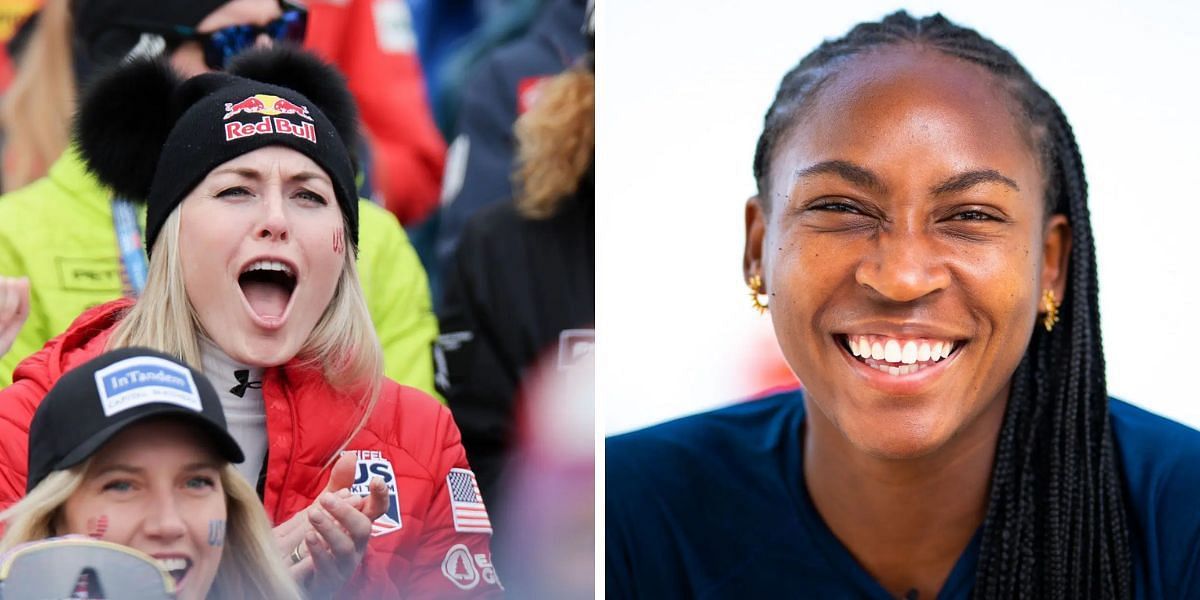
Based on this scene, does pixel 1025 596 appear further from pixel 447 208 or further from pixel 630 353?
pixel 447 208

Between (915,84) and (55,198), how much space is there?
5.80 ft

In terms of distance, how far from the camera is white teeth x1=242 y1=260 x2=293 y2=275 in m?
2.93

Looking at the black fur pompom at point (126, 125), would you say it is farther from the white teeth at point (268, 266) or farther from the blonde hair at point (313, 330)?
the white teeth at point (268, 266)

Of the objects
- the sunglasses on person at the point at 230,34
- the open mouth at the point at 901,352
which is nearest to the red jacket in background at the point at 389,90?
the sunglasses on person at the point at 230,34

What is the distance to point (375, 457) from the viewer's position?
3053mm

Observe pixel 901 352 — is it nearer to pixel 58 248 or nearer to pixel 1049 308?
pixel 1049 308

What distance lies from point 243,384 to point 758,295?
1112 millimetres

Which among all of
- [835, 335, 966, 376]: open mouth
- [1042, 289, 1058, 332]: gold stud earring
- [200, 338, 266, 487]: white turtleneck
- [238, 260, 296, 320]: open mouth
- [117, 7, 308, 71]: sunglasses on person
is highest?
[117, 7, 308, 71]: sunglasses on person

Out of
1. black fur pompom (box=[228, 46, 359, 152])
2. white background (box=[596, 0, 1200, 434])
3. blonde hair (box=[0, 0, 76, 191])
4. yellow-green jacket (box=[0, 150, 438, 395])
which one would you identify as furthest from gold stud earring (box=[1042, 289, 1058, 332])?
blonde hair (box=[0, 0, 76, 191])

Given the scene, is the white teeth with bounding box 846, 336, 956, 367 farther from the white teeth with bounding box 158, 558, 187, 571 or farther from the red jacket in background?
the white teeth with bounding box 158, 558, 187, 571

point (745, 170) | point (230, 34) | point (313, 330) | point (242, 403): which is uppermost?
point (230, 34)

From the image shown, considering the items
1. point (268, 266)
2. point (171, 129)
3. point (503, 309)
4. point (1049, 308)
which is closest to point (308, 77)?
point (171, 129)

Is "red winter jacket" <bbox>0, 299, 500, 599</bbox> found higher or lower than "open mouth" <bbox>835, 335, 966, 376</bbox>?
lower

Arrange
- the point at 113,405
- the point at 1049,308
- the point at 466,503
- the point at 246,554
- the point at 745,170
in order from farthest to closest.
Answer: the point at 745,170, the point at 466,503, the point at 1049,308, the point at 246,554, the point at 113,405
